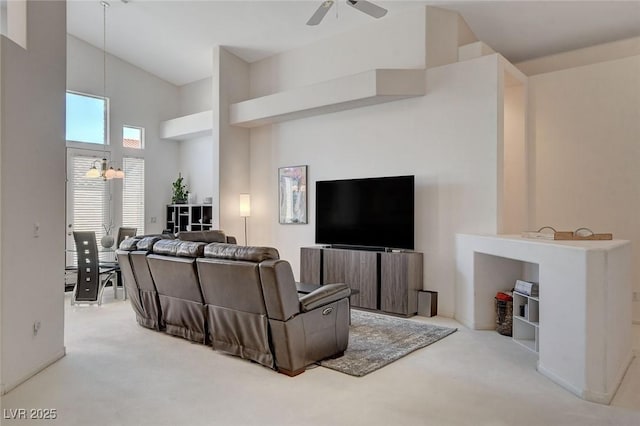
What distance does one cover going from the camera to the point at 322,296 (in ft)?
12.0

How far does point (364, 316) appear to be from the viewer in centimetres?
541

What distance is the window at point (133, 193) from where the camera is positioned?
27.8 feet

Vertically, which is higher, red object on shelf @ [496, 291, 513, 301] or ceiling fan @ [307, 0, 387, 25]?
ceiling fan @ [307, 0, 387, 25]

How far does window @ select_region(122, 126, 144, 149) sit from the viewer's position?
28.0 feet

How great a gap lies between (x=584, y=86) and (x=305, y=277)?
4.65 m

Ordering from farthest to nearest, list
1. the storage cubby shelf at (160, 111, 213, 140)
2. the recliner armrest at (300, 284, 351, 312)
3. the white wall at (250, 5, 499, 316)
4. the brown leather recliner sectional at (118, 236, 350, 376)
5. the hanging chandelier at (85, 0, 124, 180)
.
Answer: the storage cubby shelf at (160, 111, 213, 140)
the hanging chandelier at (85, 0, 124, 180)
the white wall at (250, 5, 499, 316)
the recliner armrest at (300, 284, 351, 312)
the brown leather recliner sectional at (118, 236, 350, 376)

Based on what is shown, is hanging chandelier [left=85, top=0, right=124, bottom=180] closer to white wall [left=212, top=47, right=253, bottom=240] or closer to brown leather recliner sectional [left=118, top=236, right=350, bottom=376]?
white wall [left=212, top=47, right=253, bottom=240]

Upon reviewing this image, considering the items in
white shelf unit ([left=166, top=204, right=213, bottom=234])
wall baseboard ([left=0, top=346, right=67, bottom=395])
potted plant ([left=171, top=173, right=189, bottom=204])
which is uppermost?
potted plant ([left=171, top=173, right=189, bottom=204])

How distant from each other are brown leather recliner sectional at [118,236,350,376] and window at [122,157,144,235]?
4.33 m

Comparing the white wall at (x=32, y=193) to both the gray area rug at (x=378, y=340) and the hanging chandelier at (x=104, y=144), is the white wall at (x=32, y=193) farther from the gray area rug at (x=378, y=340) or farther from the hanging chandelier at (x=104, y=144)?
the hanging chandelier at (x=104, y=144)

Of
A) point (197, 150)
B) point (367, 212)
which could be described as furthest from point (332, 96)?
point (197, 150)

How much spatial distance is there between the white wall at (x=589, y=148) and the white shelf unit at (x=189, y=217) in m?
5.83

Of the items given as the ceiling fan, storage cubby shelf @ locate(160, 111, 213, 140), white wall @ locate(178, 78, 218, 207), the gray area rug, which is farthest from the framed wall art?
the ceiling fan

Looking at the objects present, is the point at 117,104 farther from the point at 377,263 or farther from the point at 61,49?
the point at 377,263
